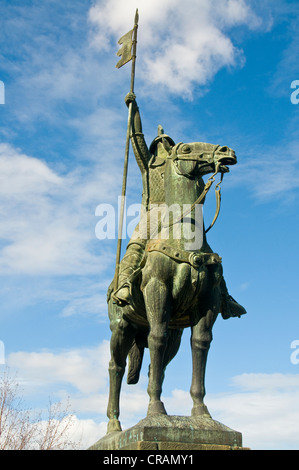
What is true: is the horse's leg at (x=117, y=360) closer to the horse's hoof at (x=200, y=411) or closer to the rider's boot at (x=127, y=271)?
the rider's boot at (x=127, y=271)

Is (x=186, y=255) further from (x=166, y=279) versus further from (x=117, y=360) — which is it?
(x=117, y=360)

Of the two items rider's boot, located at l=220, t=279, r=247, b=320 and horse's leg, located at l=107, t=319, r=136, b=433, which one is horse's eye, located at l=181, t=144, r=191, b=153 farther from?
horse's leg, located at l=107, t=319, r=136, b=433

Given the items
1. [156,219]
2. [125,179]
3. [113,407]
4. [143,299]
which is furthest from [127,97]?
[113,407]

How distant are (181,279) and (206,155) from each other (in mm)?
1864

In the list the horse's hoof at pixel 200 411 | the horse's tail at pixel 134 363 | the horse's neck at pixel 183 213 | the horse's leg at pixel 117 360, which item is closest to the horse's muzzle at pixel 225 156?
the horse's neck at pixel 183 213

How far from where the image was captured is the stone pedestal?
6992 mm

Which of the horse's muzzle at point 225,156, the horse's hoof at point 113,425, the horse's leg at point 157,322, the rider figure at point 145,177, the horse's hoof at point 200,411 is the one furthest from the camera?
the rider figure at point 145,177

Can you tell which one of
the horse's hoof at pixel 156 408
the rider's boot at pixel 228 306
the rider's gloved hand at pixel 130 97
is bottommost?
the horse's hoof at pixel 156 408

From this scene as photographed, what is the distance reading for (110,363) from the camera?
945 centimetres

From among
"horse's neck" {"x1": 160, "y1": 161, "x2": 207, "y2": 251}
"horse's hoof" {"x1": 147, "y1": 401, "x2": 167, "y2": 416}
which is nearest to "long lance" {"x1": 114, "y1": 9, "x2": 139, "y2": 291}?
"horse's neck" {"x1": 160, "y1": 161, "x2": 207, "y2": 251}

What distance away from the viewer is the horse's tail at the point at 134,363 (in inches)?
380

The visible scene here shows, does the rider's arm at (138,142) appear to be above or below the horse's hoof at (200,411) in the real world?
above
